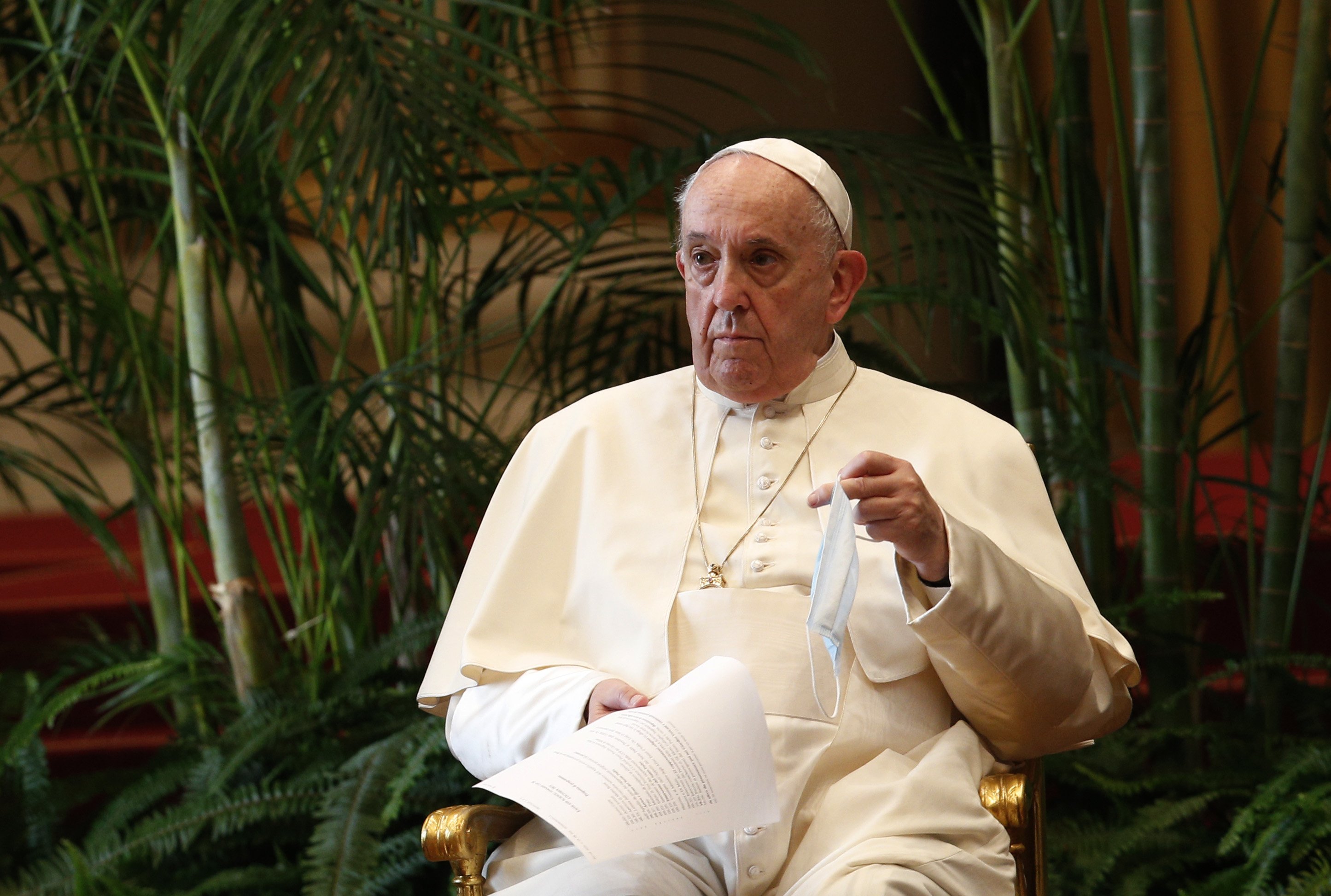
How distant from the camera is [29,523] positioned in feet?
20.4

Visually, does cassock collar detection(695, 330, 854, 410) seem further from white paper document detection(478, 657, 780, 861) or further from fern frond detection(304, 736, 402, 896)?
fern frond detection(304, 736, 402, 896)

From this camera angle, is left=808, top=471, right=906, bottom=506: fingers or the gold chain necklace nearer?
left=808, top=471, right=906, bottom=506: fingers

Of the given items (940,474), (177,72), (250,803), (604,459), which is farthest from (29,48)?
(940,474)

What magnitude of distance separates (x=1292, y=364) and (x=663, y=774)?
2176 mm

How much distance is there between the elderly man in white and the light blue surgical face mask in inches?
0.9

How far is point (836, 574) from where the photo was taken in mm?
1657

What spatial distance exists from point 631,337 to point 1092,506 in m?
1.17

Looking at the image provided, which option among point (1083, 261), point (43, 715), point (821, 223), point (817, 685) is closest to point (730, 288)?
point (821, 223)

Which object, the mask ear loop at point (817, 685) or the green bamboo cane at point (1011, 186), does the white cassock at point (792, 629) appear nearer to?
the mask ear loop at point (817, 685)

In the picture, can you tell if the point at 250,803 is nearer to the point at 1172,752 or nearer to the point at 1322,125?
the point at 1172,752

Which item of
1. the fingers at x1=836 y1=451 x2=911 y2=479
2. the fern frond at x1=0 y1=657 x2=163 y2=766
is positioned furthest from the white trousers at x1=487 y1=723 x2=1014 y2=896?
the fern frond at x1=0 y1=657 x2=163 y2=766

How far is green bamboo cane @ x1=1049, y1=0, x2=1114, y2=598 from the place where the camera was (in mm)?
3199

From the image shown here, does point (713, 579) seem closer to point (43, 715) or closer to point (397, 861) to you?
point (397, 861)

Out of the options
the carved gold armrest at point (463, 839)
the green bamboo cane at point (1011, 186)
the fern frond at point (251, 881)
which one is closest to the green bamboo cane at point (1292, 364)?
the green bamboo cane at point (1011, 186)
